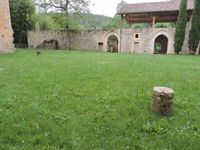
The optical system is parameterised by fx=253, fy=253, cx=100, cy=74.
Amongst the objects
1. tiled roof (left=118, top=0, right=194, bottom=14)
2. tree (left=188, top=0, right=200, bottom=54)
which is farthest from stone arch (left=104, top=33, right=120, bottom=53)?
tree (left=188, top=0, right=200, bottom=54)

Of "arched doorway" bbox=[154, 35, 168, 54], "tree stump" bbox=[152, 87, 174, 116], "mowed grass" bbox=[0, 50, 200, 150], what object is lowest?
"mowed grass" bbox=[0, 50, 200, 150]

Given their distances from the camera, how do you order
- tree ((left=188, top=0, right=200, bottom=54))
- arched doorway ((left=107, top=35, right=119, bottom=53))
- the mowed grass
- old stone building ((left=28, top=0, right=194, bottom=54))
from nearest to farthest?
the mowed grass → tree ((left=188, top=0, right=200, bottom=54)) → old stone building ((left=28, top=0, right=194, bottom=54)) → arched doorway ((left=107, top=35, right=119, bottom=53))

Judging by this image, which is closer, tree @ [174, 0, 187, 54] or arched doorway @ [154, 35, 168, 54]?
tree @ [174, 0, 187, 54]

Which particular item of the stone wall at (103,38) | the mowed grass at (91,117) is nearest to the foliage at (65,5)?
the stone wall at (103,38)

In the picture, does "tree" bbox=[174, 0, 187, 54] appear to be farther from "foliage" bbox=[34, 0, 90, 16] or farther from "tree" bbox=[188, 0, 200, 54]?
"foliage" bbox=[34, 0, 90, 16]

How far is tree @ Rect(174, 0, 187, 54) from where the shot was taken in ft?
77.9

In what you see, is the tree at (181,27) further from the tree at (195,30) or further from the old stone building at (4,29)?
the old stone building at (4,29)

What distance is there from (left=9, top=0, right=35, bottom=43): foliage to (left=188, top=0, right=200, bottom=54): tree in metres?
19.6

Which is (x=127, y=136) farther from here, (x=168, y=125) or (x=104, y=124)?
(x=168, y=125)

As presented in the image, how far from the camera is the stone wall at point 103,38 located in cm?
2720

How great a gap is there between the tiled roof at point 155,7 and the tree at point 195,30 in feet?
9.18

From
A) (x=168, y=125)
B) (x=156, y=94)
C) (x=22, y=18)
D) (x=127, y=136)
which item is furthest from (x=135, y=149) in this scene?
(x=22, y=18)

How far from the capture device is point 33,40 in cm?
3372

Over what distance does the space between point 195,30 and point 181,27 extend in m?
1.44
